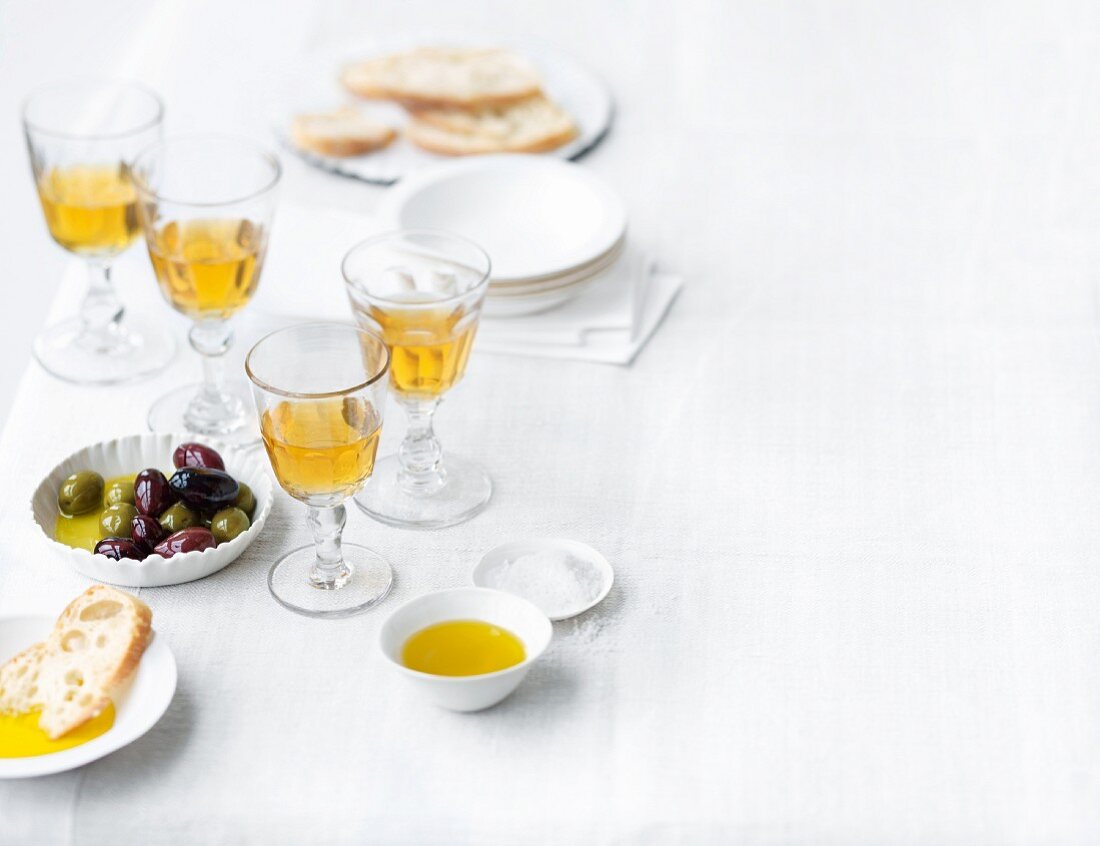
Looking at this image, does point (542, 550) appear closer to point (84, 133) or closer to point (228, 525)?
point (228, 525)

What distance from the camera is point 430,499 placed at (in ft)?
4.33

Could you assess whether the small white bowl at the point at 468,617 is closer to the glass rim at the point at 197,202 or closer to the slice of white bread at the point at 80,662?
the slice of white bread at the point at 80,662

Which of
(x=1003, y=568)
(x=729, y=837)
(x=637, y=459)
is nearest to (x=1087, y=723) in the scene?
(x=1003, y=568)

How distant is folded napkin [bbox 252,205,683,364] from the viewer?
1569mm

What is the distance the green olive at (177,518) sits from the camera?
3.93ft

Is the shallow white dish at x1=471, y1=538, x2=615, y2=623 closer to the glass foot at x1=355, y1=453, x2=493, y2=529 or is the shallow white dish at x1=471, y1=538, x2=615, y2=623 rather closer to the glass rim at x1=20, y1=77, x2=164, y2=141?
the glass foot at x1=355, y1=453, x2=493, y2=529

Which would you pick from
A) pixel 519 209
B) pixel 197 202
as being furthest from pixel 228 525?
pixel 519 209

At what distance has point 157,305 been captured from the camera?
1647 mm

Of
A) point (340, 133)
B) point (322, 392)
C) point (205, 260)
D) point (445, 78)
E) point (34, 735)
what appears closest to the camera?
point (34, 735)

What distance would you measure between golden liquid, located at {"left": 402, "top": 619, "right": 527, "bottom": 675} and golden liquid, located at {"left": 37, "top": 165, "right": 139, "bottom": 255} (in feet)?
2.10

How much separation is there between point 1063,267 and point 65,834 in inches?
53.7

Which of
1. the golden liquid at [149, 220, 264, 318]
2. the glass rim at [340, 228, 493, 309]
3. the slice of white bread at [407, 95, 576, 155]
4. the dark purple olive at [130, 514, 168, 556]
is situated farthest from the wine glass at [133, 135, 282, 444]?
the slice of white bread at [407, 95, 576, 155]

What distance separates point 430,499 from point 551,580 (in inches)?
7.7

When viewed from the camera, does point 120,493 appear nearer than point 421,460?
Yes
